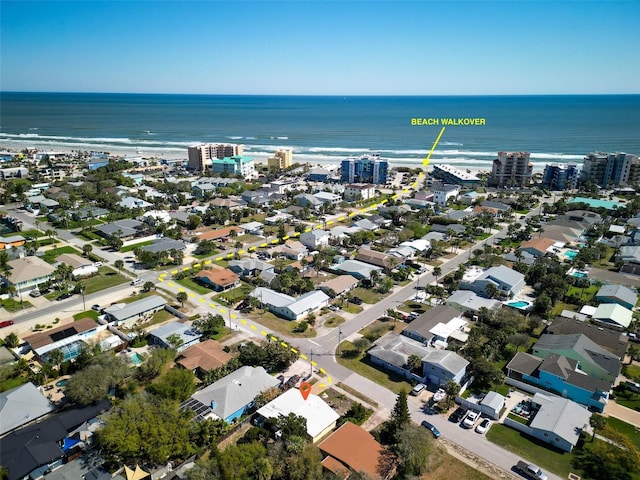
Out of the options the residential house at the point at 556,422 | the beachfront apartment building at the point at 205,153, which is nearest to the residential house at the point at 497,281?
the residential house at the point at 556,422

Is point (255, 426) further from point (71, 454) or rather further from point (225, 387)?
point (71, 454)

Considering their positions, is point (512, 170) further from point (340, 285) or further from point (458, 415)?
point (458, 415)

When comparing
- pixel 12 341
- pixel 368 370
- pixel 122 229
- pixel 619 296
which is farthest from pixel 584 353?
pixel 122 229

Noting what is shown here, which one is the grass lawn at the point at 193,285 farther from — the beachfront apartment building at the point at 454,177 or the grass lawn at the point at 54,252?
the beachfront apartment building at the point at 454,177

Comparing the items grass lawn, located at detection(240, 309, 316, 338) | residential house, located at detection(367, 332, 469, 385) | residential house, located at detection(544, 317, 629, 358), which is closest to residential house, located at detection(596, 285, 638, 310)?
residential house, located at detection(544, 317, 629, 358)

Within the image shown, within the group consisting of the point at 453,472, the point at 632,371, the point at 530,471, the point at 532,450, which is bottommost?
the point at 453,472

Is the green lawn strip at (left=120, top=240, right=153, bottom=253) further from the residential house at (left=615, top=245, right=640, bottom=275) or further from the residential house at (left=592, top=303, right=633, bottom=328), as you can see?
the residential house at (left=615, top=245, right=640, bottom=275)

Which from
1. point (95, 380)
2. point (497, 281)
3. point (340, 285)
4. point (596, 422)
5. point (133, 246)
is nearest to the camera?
point (596, 422)
